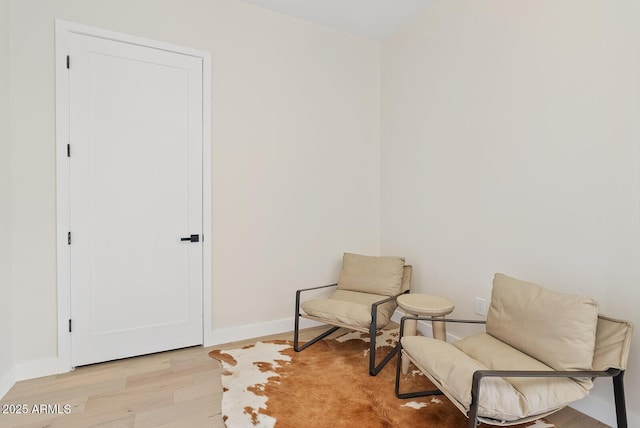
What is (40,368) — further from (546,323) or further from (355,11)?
(355,11)

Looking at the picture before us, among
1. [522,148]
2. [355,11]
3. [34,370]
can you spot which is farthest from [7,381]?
[355,11]

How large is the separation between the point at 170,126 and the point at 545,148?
280 cm

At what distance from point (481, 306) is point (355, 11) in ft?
9.35

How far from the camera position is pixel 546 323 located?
1.75 metres

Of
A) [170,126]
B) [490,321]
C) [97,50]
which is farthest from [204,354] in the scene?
[97,50]

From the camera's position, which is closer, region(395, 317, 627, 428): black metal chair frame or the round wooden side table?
region(395, 317, 627, 428): black metal chair frame

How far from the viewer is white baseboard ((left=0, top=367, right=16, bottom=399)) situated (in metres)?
2.11

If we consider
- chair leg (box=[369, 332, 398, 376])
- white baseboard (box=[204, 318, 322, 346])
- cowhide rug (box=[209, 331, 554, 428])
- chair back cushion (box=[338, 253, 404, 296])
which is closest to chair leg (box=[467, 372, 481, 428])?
cowhide rug (box=[209, 331, 554, 428])

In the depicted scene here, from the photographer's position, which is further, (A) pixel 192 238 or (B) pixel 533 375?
(A) pixel 192 238

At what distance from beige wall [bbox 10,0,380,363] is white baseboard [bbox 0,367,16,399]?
0.28 ft

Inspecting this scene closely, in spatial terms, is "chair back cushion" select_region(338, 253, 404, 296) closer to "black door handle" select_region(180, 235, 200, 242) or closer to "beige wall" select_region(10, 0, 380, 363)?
"beige wall" select_region(10, 0, 380, 363)

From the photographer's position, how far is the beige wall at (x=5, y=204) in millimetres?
2137

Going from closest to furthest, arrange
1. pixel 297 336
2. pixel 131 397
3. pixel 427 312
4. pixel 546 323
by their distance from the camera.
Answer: pixel 546 323, pixel 131 397, pixel 427 312, pixel 297 336

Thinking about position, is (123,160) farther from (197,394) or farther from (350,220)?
(350,220)
